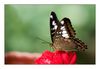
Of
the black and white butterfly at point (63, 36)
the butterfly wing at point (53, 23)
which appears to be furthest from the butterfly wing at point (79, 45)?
the butterfly wing at point (53, 23)

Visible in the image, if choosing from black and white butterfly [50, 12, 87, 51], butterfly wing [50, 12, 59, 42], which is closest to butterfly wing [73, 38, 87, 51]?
black and white butterfly [50, 12, 87, 51]

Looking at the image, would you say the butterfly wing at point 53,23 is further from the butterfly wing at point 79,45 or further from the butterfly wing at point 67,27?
the butterfly wing at point 79,45

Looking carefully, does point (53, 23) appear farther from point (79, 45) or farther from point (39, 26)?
point (79, 45)

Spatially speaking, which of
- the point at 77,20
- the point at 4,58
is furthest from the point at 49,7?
the point at 4,58

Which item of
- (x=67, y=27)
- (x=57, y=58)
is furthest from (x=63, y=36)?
(x=57, y=58)
